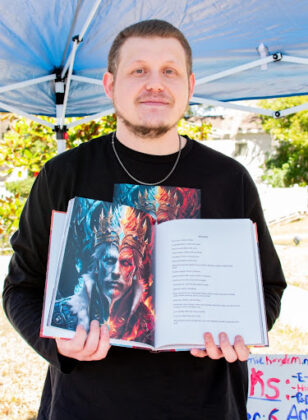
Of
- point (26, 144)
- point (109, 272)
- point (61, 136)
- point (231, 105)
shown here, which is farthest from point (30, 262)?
point (26, 144)

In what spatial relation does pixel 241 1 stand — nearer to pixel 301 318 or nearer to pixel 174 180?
pixel 174 180

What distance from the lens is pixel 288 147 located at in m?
21.1

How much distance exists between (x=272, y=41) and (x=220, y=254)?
2.15 meters

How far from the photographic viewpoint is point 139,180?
52.1 inches

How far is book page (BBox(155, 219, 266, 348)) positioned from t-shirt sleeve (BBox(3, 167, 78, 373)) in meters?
0.37

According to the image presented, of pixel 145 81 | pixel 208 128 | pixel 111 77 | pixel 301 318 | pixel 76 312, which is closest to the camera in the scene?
pixel 76 312

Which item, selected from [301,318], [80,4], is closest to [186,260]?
[80,4]

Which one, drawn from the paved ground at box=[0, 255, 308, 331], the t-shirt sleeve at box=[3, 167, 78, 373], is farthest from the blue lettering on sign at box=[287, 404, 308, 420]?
the paved ground at box=[0, 255, 308, 331]

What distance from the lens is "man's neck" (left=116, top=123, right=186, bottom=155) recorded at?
1.34m

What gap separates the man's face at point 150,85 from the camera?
125cm

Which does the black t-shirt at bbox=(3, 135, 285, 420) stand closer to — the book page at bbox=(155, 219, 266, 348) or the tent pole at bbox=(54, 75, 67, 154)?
the book page at bbox=(155, 219, 266, 348)

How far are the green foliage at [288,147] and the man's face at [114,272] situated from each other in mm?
17752

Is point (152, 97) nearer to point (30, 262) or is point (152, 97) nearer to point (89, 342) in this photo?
point (30, 262)

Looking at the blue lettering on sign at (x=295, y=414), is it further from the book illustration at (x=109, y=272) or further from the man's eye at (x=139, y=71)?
the man's eye at (x=139, y=71)
